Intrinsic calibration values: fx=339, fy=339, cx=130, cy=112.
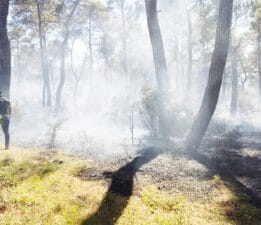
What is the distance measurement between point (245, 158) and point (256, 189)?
9.03ft

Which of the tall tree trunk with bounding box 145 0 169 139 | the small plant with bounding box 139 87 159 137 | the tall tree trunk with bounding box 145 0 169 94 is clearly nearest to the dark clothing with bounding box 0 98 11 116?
the small plant with bounding box 139 87 159 137

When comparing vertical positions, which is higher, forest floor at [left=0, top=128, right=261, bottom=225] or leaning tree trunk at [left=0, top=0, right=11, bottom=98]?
leaning tree trunk at [left=0, top=0, right=11, bottom=98]

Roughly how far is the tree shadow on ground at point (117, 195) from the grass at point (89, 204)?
36 millimetres

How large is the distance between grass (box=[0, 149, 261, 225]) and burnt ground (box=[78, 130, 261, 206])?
26cm

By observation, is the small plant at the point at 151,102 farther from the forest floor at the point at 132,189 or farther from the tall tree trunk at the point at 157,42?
the forest floor at the point at 132,189

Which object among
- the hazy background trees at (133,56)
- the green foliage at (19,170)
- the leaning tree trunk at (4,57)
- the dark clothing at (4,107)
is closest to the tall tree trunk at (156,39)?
the hazy background trees at (133,56)

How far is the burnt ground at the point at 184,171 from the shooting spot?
7.16 meters

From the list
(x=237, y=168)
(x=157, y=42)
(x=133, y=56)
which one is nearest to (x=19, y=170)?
→ (x=237, y=168)

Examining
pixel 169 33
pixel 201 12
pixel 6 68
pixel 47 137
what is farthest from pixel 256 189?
pixel 169 33

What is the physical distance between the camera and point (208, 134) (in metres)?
14.3

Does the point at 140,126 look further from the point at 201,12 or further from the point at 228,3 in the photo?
the point at 201,12

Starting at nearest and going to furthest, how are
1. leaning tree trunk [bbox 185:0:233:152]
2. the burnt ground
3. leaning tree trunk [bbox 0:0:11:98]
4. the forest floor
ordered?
the forest floor < the burnt ground < leaning tree trunk [bbox 185:0:233:152] < leaning tree trunk [bbox 0:0:11:98]

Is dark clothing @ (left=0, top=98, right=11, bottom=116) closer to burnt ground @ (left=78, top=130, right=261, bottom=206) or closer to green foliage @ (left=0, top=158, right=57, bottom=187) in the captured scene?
green foliage @ (left=0, top=158, right=57, bottom=187)

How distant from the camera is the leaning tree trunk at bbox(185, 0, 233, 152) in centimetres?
994
